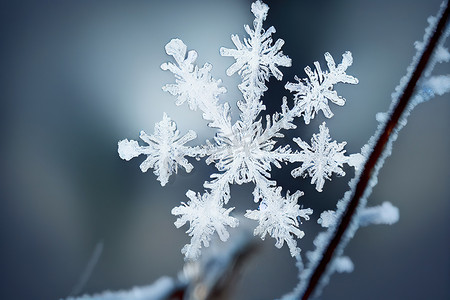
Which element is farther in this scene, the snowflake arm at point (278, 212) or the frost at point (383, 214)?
the frost at point (383, 214)

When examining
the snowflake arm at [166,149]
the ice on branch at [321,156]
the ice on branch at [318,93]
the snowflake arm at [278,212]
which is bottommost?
the snowflake arm at [278,212]

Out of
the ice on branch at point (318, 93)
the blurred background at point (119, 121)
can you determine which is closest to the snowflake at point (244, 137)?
the ice on branch at point (318, 93)

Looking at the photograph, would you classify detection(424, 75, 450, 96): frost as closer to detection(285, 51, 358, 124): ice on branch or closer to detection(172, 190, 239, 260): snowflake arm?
detection(285, 51, 358, 124): ice on branch

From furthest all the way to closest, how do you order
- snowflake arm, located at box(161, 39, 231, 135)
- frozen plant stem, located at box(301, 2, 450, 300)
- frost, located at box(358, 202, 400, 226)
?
frost, located at box(358, 202, 400, 226), frozen plant stem, located at box(301, 2, 450, 300), snowflake arm, located at box(161, 39, 231, 135)

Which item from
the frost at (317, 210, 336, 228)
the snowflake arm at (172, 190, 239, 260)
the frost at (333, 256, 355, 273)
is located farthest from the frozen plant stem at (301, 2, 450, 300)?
the snowflake arm at (172, 190, 239, 260)

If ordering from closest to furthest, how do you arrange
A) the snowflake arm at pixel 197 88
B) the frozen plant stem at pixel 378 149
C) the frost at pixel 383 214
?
the snowflake arm at pixel 197 88, the frozen plant stem at pixel 378 149, the frost at pixel 383 214

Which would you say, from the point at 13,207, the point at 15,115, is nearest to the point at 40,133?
the point at 15,115

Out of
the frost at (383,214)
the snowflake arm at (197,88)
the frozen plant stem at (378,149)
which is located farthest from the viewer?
the frost at (383,214)

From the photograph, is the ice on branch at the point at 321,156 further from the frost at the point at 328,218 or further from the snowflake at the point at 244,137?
the frost at the point at 328,218
